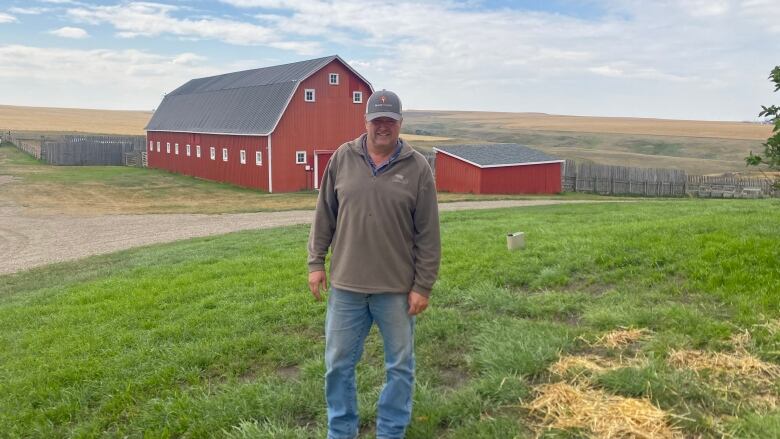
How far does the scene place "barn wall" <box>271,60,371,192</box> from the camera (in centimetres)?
3247

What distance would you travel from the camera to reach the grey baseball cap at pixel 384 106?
13.1 ft

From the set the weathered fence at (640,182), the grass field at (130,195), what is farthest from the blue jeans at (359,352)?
the weathered fence at (640,182)

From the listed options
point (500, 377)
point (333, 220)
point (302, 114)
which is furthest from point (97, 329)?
point (302, 114)

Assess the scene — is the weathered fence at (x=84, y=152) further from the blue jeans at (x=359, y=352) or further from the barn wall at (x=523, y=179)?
the blue jeans at (x=359, y=352)

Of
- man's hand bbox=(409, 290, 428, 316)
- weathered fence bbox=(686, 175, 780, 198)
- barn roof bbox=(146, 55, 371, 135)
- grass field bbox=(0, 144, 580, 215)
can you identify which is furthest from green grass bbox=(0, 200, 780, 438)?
weathered fence bbox=(686, 175, 780, 198)

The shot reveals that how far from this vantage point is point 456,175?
33.1 m

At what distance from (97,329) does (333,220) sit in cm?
417

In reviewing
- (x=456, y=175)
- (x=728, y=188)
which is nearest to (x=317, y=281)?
(x=456, y=175)

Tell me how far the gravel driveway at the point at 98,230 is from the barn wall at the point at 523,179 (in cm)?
539

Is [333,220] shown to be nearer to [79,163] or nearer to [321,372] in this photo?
[321,372]

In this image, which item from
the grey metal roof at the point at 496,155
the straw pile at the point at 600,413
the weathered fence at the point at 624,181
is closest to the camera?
the straw pile at the point at 600,413

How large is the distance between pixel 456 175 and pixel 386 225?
29310 mm

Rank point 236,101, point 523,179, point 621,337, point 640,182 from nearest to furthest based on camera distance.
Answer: point 621,337
point 523,179
point 640,182
point 236,101

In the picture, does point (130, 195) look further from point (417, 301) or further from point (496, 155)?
point (417, 301)
